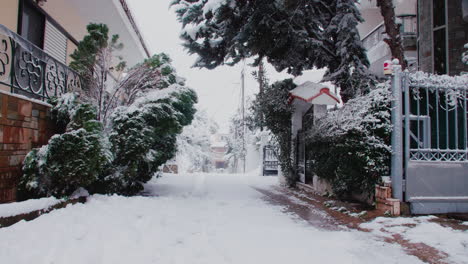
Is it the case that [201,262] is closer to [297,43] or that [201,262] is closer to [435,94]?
[435,94]

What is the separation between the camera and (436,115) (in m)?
4.75

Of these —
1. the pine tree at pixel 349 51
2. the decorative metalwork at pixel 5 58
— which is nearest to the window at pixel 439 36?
the pine tree at pixel 349 51

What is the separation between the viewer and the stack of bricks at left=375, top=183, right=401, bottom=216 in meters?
4.31

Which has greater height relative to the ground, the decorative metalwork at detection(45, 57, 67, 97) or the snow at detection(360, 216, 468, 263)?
the decorative metalwork at detection(45, 57, 67, 97)

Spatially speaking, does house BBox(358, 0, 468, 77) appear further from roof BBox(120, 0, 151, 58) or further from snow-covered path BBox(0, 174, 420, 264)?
roof BBox(120, 0, 151, 58)

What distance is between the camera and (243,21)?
23.4 ft

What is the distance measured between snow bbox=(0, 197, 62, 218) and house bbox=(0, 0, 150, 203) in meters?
0.47

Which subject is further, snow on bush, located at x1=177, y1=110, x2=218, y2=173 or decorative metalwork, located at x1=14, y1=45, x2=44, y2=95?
snow on bush, located at x1=177, y1=110, x2=218, y2=173

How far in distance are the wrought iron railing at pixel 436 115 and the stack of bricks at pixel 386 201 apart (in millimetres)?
607

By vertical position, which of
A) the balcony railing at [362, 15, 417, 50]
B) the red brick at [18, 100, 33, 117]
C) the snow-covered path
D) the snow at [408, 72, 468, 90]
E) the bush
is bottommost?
the snow-covered path

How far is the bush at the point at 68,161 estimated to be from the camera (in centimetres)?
402

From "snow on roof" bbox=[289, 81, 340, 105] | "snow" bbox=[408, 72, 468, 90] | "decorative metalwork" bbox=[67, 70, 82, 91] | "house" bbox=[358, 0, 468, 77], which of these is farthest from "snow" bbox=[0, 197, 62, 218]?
"house" bbox=[358, 0, 468, 77]

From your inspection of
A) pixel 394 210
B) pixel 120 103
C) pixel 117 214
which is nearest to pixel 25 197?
pixel 117 214

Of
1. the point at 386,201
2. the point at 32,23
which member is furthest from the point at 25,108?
the point at 386,201
